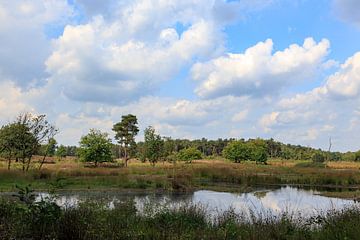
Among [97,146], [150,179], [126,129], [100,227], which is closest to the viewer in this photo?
[100,227]

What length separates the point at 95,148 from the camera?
54.7 meters

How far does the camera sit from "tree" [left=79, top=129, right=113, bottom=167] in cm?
5462

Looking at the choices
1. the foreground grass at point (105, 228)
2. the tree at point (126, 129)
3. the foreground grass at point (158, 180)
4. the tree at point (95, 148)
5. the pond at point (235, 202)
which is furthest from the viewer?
the tree at point (126, 129)

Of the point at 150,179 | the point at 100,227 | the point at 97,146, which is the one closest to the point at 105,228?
the point at 100,227

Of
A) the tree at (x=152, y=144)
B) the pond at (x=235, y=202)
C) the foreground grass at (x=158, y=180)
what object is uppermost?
the tree at (x=152, y=144)

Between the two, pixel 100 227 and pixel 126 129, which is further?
pixel 126 129

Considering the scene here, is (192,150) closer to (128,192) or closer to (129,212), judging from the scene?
(128,192)

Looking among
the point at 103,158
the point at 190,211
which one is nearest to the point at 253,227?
the point at 190,211

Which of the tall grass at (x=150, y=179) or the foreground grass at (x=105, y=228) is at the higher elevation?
the tall grass at (x=150, y=179)

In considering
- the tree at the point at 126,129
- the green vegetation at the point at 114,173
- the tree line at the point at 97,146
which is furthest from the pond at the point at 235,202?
the tree at the point at 126,129

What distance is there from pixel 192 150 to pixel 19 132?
53.6m

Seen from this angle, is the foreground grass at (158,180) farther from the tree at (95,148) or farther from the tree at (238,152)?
the tree at (238,152)

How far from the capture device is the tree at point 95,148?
54.6m

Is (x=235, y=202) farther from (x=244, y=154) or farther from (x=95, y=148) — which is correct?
(x=244, y=154)
